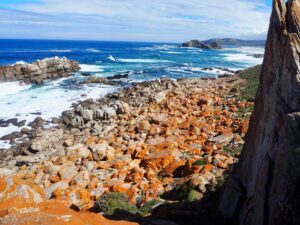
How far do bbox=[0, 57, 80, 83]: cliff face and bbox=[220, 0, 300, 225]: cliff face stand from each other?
1994 inches

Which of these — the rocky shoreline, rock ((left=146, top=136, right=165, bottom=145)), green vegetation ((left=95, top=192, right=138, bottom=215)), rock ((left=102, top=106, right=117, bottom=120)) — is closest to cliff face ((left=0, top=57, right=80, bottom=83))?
the rocky shoreline

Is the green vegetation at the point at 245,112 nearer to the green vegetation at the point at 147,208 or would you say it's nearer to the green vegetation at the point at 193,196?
the green vegetation at the point at 193,196

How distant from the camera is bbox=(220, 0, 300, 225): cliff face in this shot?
888cm

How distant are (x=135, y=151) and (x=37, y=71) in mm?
43404

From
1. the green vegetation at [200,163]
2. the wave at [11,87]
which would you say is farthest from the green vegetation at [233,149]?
the wave at [11,87]

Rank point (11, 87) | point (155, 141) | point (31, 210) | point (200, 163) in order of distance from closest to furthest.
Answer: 1. point (31, 210)
2. point (200, 163)
3. point (155, 141)
4. point (11, 87)

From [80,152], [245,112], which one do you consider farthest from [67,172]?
[245,112]

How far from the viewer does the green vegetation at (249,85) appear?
3571 centimetres

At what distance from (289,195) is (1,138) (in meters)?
25.2

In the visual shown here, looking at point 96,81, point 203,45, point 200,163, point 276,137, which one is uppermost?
point 203,45

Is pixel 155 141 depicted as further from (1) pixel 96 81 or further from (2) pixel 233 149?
(1) pixel 96 81

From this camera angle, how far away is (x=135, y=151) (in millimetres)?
22500

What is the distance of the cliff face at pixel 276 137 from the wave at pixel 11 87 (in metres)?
41.1

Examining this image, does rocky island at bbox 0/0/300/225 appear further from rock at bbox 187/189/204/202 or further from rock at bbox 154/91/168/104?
rock at bbox 154/91/168/104
